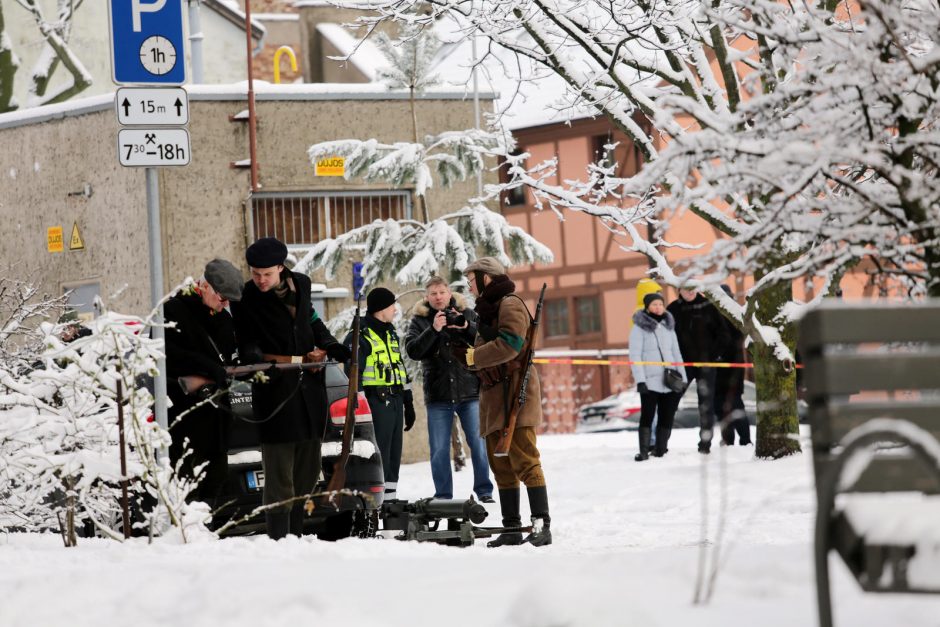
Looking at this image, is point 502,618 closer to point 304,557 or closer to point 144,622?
point 144,622

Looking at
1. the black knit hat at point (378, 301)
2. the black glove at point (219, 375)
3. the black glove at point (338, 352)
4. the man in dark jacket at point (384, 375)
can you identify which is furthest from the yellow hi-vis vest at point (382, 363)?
the black glove at point (219, 375)

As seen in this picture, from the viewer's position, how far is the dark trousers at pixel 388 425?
12.4 metres

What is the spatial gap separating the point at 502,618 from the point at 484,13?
10376mm

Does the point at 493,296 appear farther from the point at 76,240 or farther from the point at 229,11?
the point at 229,11

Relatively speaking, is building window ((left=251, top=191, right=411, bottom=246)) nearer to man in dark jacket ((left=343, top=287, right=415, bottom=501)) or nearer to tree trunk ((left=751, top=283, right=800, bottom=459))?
tree trunk ((left=751, top=283, right=800, bottom=459))

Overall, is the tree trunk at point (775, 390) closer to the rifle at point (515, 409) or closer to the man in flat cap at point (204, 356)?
the rifle at point (515, 409)

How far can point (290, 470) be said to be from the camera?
28.4 feet

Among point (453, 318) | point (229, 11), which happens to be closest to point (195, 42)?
point (453, 318)

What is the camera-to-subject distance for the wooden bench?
403 centimetres

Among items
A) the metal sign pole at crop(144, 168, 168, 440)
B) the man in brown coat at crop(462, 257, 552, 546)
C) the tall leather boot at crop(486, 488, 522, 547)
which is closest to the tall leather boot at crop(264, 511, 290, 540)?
the metal sign pole at crop(144, 168, 168, 440)

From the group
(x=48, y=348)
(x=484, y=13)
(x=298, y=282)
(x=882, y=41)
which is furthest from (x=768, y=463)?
(x=882, y=41)

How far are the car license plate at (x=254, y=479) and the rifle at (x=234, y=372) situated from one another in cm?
89

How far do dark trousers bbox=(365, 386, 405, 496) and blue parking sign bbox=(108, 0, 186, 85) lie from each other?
4264mm

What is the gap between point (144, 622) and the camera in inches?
201
